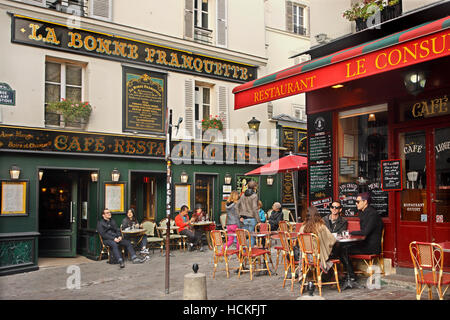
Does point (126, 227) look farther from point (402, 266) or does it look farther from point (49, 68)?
point (402, 266)

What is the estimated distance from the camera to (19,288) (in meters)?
8.17

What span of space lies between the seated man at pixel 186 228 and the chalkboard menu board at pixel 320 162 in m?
4.27

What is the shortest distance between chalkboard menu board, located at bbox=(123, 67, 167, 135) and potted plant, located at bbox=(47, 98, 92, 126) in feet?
3.83

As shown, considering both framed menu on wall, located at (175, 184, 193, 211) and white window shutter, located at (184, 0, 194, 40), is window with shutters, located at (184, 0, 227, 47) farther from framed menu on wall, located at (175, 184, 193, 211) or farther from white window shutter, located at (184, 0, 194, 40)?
framed menu on wall, located at (175, 184, 193, 211)

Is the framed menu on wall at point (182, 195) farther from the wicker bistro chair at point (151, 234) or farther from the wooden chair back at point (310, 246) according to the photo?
the wooden chair back at point (310, 246)

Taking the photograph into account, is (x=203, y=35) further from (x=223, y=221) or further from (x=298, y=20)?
(x=223, y=221)

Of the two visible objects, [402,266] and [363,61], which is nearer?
[363,61]

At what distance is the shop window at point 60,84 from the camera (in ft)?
36.3

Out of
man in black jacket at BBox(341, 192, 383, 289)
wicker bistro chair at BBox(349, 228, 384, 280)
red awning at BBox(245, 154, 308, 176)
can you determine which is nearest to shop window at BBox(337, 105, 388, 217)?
man in black jacket at BBox(341, 192, 383, 289)

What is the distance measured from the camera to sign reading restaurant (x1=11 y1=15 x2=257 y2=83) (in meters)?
10.6

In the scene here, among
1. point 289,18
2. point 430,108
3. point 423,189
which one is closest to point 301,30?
point 289,18
